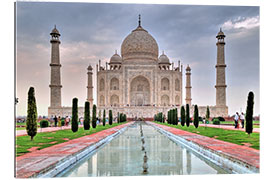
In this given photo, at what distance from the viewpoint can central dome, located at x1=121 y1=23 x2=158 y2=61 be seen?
2794 centimetres

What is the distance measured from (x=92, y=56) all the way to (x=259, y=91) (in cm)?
506

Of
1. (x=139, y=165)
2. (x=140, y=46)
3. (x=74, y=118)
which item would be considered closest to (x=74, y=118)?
(x=74, y=118)

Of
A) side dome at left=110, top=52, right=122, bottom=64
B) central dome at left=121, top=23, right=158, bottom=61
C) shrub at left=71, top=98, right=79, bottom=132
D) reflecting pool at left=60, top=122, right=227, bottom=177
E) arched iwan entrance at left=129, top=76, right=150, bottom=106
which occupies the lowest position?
reflecting pool at left=60, top=122, right=227, bottom=177

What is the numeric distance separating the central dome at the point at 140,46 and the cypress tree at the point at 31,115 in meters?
22.4

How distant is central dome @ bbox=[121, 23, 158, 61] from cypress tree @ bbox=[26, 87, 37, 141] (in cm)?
2241

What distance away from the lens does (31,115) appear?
19.0 feet

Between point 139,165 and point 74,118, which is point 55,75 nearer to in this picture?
point 74,118

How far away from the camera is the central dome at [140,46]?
91.7ft

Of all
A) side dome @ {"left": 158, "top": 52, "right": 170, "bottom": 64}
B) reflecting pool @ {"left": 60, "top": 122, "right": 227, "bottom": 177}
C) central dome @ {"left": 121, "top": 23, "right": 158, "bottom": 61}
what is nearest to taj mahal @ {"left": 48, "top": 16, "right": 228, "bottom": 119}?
central dome @ {"left": 121, "top": 23, "right": 158, "bottom": 61}

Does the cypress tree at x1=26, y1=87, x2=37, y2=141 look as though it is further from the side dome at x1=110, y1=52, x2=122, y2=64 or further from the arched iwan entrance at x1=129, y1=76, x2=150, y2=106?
the side dome at x1=110, y1=52, x2=122, y2=64

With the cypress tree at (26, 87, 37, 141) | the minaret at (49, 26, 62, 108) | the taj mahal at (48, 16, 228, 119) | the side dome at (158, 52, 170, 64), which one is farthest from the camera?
the side dome at (158, 52, 170, 64)

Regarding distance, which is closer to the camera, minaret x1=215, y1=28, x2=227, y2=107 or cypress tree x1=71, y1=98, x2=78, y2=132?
cypress tree x1=71, y1=98, x2=78, y2=132

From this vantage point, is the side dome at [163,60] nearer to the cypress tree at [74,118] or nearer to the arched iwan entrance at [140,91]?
the arched iwan entrance at [140,91]
